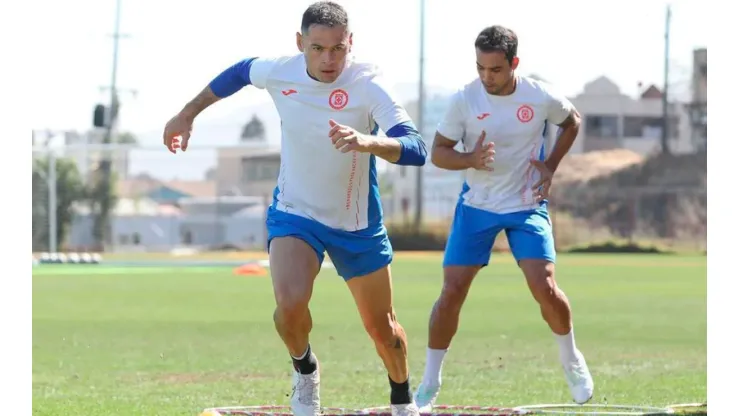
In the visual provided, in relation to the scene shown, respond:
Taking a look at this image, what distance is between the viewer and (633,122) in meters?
63.9

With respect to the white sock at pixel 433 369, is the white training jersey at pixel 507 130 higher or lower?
higher

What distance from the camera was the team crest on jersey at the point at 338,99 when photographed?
328 inches

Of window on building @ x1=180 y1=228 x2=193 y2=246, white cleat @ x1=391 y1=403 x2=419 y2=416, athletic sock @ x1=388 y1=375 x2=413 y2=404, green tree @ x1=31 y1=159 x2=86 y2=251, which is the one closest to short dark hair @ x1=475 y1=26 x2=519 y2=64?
athletic sock @ x1=388 y1=375 x2=413 y2=404

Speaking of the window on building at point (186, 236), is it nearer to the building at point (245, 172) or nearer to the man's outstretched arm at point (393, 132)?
the building at point (245, 172)

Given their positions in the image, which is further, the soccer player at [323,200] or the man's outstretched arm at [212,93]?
the man's outstretched arm at [212,93]

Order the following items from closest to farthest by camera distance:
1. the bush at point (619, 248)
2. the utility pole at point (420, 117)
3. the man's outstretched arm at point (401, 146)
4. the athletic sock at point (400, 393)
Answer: the man's outstretched arm at point (401, 146) < the athletic sock at point (400, 393) < the utility pole at point (420, 117) < the bush at point (619, 248)

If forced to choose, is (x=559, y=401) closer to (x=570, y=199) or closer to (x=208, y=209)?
(x=570, y=199)

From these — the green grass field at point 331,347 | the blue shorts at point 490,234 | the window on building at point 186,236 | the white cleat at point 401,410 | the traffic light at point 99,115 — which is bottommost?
the window on building at point 186,236

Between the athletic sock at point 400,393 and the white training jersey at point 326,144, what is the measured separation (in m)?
1.04

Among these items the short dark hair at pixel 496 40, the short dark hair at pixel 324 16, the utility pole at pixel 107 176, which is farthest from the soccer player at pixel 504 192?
the utility pole at pixel 107 176

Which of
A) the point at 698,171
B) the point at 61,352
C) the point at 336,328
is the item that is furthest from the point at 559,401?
the point at 698,171

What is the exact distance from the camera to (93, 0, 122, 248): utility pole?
6093 centimetres

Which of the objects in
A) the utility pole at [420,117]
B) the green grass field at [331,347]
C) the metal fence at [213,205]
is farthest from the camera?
the metal fence at [213,205]

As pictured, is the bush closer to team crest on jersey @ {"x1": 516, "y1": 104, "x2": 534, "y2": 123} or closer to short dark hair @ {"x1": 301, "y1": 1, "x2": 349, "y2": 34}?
team crest on jersey @ {"x1": 516, "y1": 104, "x2": 534, "y2": 123}
